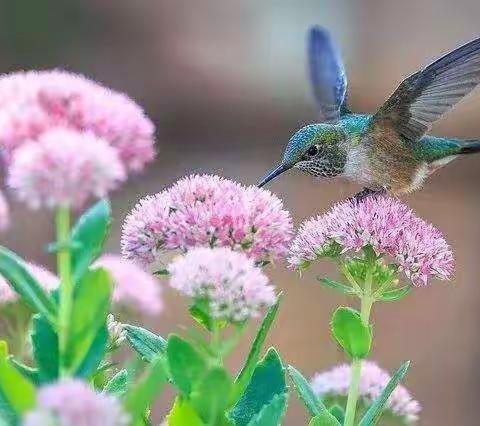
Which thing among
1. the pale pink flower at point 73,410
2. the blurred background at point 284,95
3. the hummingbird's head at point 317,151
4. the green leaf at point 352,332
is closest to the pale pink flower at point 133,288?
the hummingbird's head at point 317,151

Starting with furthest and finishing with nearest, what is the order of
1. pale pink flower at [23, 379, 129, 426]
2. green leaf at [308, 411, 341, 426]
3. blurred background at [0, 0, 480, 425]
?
blurred background at [0, 0, 480, 425] < green leaf at [308, 411, 341, 426] < pale pink flower at [23, 379, 129, 426]

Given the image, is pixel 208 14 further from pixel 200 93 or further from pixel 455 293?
pixel 455 293

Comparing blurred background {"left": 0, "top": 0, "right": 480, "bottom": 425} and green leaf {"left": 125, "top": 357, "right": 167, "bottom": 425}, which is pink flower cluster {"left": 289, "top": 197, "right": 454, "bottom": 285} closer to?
green leaf {"left": 125, "top": 357, "right": 167, "bottom": 425}

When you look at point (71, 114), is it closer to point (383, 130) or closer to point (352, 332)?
point (352, 332)

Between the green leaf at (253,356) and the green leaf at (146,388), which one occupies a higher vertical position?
the green leaf at (253,356)

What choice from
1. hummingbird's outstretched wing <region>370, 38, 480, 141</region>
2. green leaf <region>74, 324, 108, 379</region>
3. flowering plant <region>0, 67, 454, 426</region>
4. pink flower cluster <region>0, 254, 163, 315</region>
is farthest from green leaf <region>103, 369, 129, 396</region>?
hummingbird's outstretched wing <region>370, 38, 480, 141</region>

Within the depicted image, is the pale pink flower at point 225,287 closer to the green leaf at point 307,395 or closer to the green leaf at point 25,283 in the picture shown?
the green leaf at point 25,283

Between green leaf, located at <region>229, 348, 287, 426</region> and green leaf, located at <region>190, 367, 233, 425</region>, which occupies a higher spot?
green leaf, located at <region>229, 348, 287, 426</region>

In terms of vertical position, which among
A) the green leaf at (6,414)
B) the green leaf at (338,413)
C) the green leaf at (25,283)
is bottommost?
the green leaf at (6,414)
